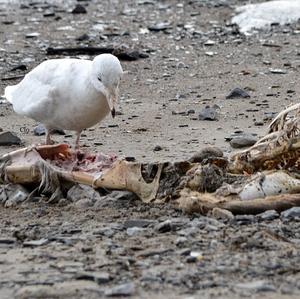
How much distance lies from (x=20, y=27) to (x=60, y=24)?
635 mm

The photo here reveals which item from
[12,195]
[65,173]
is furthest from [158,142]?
[12,195]

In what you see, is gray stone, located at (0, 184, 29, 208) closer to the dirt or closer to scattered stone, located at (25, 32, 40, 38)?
the dirt

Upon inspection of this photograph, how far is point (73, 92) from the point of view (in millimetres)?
8391

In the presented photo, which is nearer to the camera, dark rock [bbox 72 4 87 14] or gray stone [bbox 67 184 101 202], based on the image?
gray stone [bbox 67 184 101 202]

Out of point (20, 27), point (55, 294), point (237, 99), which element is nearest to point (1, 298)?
point (55, 294)

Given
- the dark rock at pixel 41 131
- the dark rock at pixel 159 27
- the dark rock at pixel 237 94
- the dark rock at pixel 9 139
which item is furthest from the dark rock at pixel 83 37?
the dark rock at pixel 9 139

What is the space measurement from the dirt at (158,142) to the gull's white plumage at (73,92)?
3.08ft

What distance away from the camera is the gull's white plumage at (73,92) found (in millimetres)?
8227

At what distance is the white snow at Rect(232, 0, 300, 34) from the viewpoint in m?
15.9

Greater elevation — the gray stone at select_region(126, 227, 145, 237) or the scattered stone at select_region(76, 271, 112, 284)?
the scattered stone at select_region(76, 271, 112, 284)

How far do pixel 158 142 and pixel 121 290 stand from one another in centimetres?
488

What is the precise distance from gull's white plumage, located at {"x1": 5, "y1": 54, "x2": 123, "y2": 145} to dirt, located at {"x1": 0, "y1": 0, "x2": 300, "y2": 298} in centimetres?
94

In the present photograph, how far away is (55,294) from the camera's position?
17.5 ft

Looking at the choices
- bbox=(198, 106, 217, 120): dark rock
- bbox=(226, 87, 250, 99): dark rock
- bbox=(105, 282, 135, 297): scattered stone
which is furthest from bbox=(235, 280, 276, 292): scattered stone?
bbox=(226, 87, 250, 99): dark rock
